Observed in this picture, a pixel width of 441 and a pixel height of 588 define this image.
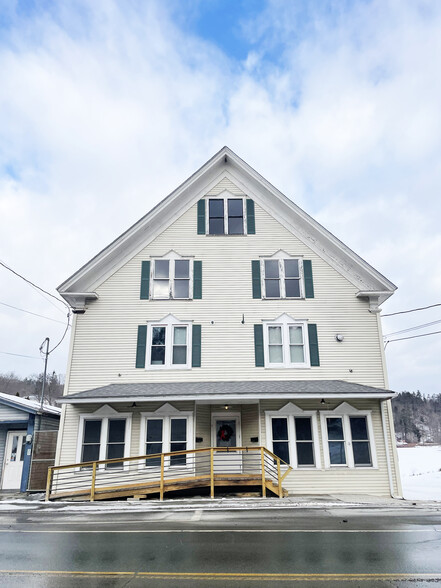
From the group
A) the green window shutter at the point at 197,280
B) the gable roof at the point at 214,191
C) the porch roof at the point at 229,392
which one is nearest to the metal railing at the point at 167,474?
the porch roof at the point at 229,392

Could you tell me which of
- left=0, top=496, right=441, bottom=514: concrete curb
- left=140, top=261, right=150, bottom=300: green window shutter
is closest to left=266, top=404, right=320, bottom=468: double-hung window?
left=0, top=496, right=441, bottom=514: concrete curb

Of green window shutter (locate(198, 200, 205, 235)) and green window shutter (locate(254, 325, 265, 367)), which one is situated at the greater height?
green window shutter (locate(198, 200, 205, 235))

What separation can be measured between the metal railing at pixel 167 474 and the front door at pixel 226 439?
0.11ft

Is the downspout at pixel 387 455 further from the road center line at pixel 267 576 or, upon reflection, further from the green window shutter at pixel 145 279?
the green window shutter at pixel 145 279

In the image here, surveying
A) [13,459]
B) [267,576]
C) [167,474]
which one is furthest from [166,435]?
[267,576]

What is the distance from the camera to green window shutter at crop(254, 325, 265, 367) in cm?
1557

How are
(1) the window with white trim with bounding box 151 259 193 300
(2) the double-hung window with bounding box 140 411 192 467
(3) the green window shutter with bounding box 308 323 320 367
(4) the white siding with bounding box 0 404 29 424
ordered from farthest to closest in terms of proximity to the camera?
(4) the white siding with bounding box 0 404 29 424 → (1) the window with white trim with bounding box 151 259 193 300 → (3) the green window shutter with bounding box 308 323 320 367 → (2) the double-hung window with bounding box 140 411 192 467

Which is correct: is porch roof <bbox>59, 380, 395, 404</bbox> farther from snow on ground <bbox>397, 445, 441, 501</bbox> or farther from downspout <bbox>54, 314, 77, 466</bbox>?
snow on ground <bbox>397, 445, 441, 501</bbox>

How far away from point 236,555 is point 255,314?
1029 cm

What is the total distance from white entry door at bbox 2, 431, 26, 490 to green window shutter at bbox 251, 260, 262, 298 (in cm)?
1139

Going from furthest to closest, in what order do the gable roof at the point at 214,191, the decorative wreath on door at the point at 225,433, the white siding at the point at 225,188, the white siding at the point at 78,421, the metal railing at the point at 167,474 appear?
the white siding at the point at 225,188, the gable roof at the point at 214,191, the decorative wreath on door at the point at 225,433, the white siding at the point at 78,421, the metal railing at the point at 167,474

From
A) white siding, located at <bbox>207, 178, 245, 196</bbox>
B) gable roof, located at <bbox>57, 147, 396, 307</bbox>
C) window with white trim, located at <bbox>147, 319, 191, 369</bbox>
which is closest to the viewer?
window with white trim, located at <bbox>147, 319, 191, 369</bbox>

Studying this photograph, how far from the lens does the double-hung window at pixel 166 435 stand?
14305 millimetres

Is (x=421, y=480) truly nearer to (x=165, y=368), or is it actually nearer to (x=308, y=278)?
(x=308, y=278)
